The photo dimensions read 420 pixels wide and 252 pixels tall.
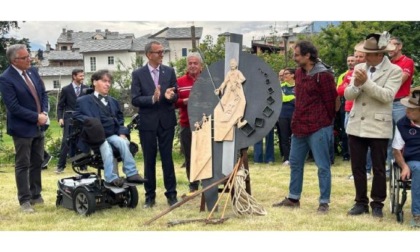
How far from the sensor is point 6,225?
5.37 m

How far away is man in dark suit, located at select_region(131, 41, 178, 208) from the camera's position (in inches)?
238

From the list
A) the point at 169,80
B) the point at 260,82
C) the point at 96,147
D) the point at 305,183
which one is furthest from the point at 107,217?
the point at 305,183

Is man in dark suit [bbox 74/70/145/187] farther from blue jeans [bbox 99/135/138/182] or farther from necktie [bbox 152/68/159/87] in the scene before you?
necktie [bbox 152/68/159/87]

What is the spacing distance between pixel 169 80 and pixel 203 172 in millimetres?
1162

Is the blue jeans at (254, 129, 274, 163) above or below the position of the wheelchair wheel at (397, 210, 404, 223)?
below

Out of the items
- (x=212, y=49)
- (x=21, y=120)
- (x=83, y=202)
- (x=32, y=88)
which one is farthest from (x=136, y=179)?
(x=212, y=49)

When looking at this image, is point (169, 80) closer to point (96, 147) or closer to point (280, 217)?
point (96, 147)

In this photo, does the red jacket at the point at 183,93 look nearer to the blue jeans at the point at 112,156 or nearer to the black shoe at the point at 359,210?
the blue jeans at the point at 112,156

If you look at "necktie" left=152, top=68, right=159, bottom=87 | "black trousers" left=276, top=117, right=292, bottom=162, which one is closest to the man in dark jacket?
"necktie" left=152, top=68, right=159, bottom=87

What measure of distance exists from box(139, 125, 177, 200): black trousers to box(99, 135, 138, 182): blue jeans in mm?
186

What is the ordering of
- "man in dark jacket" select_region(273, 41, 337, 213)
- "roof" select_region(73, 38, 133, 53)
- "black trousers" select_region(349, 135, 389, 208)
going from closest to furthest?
"black trousers" select_region(349, 135, 389, 208) < "man in dark jacket" select_region(273, 41, 337, 213) < "roof" select_region(73, 38, 133, 53)

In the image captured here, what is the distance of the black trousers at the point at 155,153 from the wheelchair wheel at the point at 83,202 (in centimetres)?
71

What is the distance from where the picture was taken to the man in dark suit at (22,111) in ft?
19.5

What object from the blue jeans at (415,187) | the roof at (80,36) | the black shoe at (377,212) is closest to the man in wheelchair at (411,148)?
the blue jeans at (415,187)
